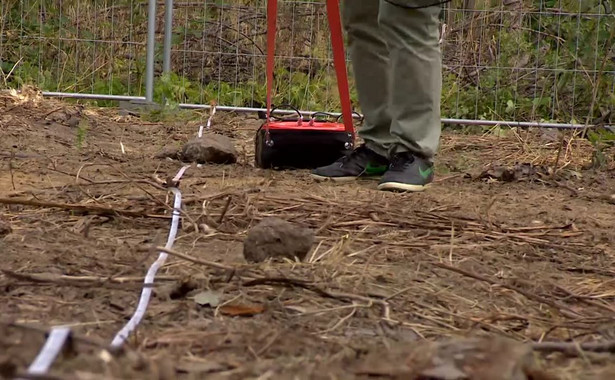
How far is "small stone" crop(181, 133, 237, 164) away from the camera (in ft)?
12.4

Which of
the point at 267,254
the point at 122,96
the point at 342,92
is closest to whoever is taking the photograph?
the point at 267,254

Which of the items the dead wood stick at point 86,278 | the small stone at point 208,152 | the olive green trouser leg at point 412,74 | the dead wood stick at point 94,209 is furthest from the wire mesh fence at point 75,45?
the dead wood stick at point 86,278

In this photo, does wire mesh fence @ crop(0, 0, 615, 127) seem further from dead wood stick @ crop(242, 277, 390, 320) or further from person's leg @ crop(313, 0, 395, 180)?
dead wood stick @ crop(242, 277, 390, 320)

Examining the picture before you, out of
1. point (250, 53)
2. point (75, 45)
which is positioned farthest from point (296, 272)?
point (75, 45)

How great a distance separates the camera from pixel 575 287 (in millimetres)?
2035

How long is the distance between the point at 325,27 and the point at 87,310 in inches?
193

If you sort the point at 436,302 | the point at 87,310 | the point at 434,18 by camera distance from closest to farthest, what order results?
the point at 87,310, the point at 436,302, the point at 434,18

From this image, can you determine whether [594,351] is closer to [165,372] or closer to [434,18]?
[165,372]

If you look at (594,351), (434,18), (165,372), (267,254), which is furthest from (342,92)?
(165,372)

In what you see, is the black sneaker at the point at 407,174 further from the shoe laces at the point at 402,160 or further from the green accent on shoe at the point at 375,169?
the green accent on shoe at the point at 375,169

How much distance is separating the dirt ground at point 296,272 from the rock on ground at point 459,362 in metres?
0.02

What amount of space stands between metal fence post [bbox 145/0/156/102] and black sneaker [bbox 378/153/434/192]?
301 centimetres

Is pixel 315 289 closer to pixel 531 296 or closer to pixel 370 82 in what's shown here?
pixel 531 296

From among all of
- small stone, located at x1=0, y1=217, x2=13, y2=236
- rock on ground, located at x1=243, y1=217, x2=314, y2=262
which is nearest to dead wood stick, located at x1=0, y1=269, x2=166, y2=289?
rock on ground, located at x1=243, y1=217, x2=314, y2=262
